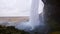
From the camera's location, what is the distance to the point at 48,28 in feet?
4.63

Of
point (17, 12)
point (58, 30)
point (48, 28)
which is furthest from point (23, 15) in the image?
point (58, 30)

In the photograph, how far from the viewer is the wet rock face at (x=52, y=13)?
1386 millimetres

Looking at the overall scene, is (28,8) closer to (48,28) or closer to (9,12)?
(9,12)

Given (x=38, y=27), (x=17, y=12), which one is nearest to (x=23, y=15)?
(x=17, y=12)

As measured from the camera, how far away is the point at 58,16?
1.44m

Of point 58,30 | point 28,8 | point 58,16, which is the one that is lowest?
point 58,30

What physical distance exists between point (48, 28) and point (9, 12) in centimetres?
49

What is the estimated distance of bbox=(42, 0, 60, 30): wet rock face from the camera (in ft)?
4.55

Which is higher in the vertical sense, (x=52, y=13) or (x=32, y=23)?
(x=52, y=13)

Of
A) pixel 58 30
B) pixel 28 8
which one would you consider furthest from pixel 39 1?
pixel 58 30

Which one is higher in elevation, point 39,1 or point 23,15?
point 39,1

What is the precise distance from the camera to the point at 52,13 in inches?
56.1

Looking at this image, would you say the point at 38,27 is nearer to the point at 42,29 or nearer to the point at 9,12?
the point at 42,29

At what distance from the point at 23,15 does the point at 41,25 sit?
0.79 ft
